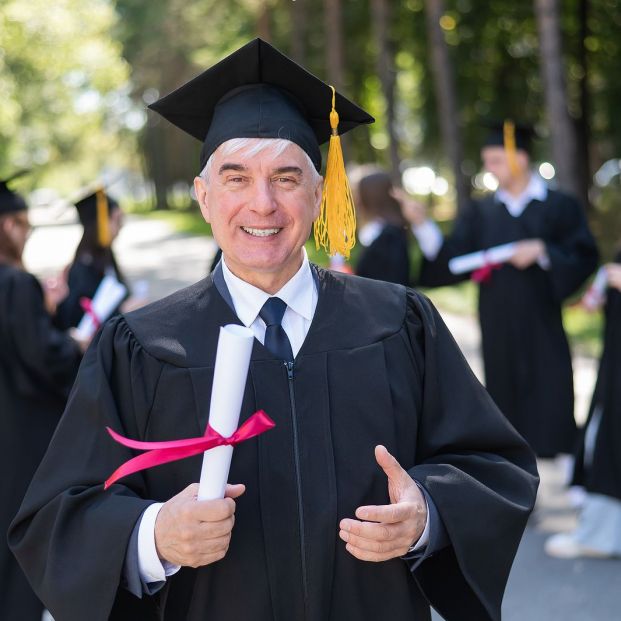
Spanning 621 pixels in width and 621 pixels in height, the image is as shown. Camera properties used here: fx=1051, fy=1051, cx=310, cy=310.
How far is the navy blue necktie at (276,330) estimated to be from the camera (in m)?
2.41

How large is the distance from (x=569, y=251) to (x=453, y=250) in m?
0.73

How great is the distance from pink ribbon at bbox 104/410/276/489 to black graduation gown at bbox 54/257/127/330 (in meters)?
3.97

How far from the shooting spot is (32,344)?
15.3 feet

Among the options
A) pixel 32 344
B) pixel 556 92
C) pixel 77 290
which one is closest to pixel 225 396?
pixel 32 344

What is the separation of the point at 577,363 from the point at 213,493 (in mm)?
9385

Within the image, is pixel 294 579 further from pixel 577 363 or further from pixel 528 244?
pixel 577 363

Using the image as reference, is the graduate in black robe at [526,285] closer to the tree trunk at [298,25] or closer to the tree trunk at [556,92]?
the tree trunk at [556,92]

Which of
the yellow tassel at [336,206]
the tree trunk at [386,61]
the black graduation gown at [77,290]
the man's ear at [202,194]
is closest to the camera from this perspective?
the man's ear at [202,194]

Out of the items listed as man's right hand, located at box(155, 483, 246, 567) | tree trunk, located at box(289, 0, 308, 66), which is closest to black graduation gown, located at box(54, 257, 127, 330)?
man's right hand, located at box(155, 483, 246, 567)

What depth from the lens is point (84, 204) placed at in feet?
20.7

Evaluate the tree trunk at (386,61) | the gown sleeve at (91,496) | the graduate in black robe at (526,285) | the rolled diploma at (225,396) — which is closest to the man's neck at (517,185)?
the graduate in black robe at (526,285)

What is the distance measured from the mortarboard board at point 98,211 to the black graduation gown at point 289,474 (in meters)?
3.81

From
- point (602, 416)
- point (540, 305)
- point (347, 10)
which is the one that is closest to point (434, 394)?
point (602, 416)

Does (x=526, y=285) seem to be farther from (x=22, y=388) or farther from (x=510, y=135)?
(x=22, y=388)
